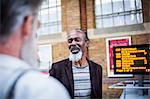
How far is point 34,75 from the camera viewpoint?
51 centimetres

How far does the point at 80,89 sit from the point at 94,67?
0.28 meters

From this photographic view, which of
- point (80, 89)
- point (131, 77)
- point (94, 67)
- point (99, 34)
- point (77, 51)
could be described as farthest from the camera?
point (99, 34)

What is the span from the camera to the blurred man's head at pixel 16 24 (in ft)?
1.69

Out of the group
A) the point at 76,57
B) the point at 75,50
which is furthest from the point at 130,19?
the point at 76,57

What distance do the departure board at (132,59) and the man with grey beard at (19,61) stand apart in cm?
393

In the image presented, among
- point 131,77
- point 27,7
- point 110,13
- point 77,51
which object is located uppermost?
point 110,13

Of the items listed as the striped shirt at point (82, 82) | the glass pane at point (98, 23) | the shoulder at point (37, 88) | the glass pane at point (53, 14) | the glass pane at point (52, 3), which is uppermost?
the glass pane at point (52, 3)

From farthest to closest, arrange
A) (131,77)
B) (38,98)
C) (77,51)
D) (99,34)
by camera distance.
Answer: (99,34), (131,77), (77,51), (38,98)

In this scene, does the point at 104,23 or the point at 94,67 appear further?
the point at 104,23

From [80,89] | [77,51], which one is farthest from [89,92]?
[77,51]

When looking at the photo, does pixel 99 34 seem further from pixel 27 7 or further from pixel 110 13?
pixel 27 7

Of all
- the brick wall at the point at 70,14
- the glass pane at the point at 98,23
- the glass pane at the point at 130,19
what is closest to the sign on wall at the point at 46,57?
the brick wall at the point at 70,14

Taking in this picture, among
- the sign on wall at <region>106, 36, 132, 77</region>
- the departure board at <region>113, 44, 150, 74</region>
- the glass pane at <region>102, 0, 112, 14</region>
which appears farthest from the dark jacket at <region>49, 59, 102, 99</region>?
the glass pane at <region>102, 0, 112, 14</region>

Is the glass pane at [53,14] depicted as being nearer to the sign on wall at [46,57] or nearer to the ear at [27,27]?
the sign on wall at [46,57]
